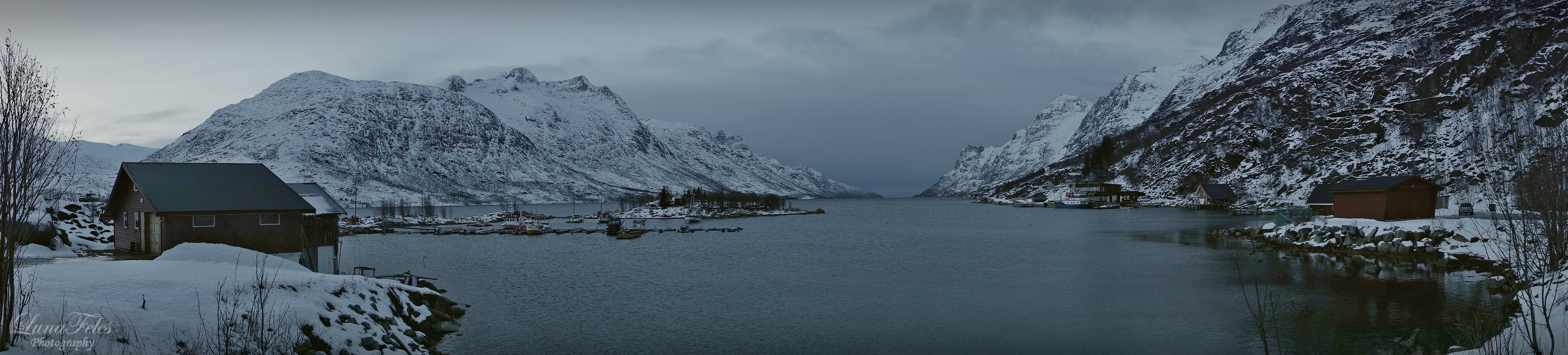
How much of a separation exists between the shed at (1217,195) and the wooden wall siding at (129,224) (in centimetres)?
15024

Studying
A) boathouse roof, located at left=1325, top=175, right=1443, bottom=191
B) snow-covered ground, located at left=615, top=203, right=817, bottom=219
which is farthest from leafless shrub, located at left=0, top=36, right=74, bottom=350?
snow-covered ground, located at left=615, top=203, right=817, bottom=219

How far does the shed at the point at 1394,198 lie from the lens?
5372 centimetres

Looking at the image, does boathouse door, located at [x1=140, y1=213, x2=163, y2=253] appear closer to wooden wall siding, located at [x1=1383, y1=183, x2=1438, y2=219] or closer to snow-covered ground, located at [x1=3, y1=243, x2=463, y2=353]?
snow-covered ground, located at [x1=3, y1=243, x2=463, y2=353]

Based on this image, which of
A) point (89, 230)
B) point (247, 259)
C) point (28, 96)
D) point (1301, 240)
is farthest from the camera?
point (1301, 240)

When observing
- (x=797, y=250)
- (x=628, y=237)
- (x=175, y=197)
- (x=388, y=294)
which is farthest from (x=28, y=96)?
(x=628, y=237)

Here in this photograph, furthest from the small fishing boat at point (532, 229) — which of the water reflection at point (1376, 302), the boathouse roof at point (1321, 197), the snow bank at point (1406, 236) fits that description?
the boathouse roof at point (1321, 197)

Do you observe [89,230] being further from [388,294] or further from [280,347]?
[280,347]

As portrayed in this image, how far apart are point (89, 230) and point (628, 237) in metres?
49.8

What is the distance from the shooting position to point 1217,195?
468 feet

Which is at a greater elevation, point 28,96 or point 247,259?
point 28,96

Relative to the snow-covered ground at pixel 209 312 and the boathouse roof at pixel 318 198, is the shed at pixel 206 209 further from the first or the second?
the snow-covered ground at pixel 209 312

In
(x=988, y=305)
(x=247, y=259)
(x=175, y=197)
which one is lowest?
(x=988, y=305)

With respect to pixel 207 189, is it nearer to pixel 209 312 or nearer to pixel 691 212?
pixel 209 312

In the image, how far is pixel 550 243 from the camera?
79.2 metres
